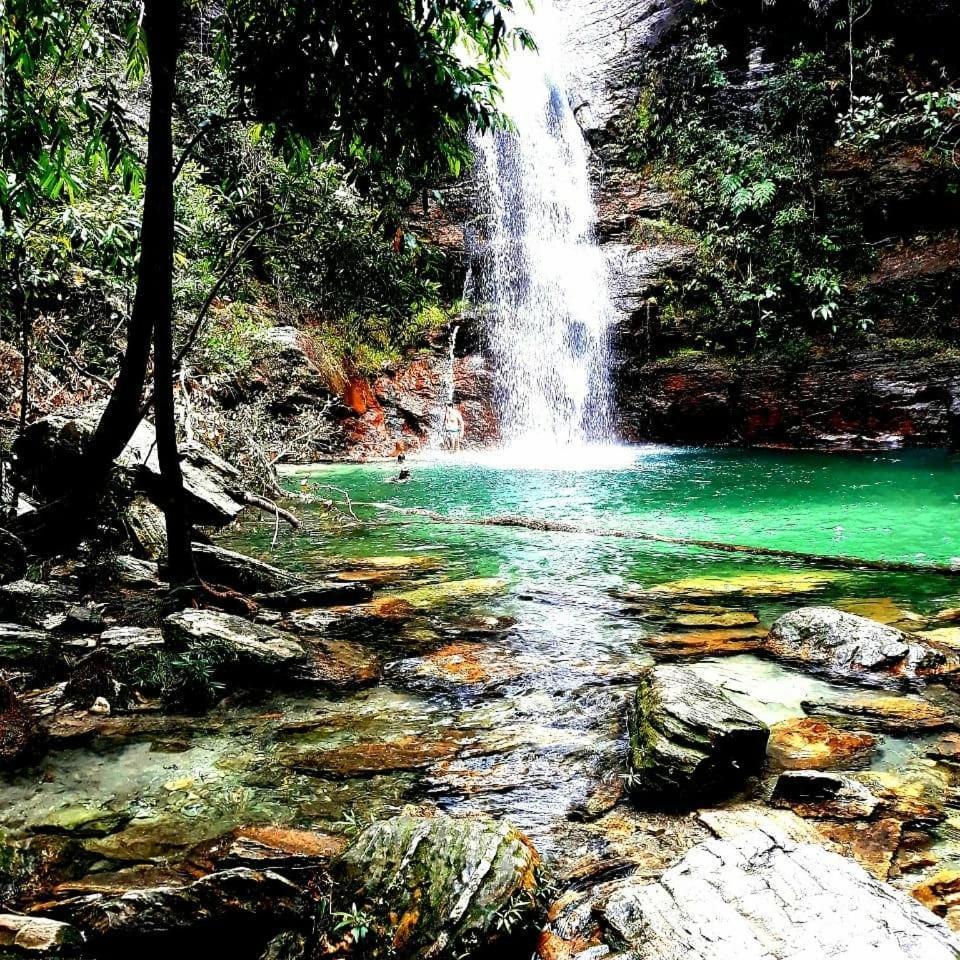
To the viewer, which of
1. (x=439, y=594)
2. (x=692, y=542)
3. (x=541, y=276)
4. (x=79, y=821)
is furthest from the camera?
(x=541, y=276)

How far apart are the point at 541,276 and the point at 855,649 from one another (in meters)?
16.2

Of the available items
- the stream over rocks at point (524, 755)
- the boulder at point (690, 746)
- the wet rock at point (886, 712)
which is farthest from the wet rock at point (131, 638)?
the wet rock at point (886, 712)

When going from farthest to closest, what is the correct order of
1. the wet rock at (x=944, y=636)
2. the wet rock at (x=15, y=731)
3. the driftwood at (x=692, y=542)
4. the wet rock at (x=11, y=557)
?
the driftwood at (x=692, y=542)
the wet rock at (x=11, y=557)
the wet rock at (x=944, y=636)
the wet rock at (x=15, y=731)

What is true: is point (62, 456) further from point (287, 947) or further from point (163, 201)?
point (287, 947)

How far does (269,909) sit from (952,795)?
6.60ft

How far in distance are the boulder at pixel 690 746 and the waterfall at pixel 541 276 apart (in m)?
13.9

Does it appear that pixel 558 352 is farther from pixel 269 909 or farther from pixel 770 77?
pixel 269 909

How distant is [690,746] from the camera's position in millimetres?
2168

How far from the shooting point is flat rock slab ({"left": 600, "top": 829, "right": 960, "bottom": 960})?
48.4 inches

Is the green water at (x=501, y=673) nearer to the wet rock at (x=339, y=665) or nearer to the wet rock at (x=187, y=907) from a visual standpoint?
the wet rock at (x=339, y=665)

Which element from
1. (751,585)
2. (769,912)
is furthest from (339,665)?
(751,585)

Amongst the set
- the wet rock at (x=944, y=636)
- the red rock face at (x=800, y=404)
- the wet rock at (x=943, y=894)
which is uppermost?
the red rock face at (x=800, y=404)

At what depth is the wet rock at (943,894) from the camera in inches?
60.2

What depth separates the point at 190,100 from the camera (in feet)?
37.5
